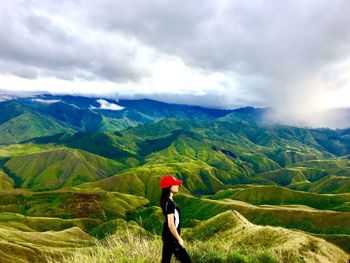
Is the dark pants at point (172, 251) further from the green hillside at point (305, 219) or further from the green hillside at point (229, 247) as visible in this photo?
the green hillside at point (305, 219)

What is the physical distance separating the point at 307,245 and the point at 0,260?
71211mm

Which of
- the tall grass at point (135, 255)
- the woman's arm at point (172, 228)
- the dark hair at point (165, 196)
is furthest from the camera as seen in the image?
the dark hair at point (165, 196)

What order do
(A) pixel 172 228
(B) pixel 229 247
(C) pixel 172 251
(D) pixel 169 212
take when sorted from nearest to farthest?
(A) pixel 172 228
(D) pixel 169 212
(C) pixel 172 251
(B) pixel 229 247

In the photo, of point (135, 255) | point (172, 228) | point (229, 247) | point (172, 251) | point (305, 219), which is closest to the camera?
point (172, 228)

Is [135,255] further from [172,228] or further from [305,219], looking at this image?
[305,219]

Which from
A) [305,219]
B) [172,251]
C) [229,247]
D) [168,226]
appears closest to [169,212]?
[168,226]

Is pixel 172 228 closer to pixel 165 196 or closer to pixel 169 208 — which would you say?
pixel 169 208

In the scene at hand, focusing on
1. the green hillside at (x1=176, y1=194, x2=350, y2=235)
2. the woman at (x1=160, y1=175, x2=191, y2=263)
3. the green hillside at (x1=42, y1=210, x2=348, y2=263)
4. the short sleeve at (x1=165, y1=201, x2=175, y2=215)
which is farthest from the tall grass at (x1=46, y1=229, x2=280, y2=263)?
the green hillside at (x1=176, y1=194, x2=350, y2=235)

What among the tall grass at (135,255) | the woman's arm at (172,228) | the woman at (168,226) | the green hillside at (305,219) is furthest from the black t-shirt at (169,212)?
the green hillside at (305,219)

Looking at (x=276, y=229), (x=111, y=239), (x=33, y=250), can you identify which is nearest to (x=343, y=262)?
(x=276, y=229)

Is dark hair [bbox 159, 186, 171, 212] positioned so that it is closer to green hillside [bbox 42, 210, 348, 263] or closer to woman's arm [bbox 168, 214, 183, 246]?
woman's arm [bbox 168, 214, 183, 246]

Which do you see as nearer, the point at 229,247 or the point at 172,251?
the point at 172,251

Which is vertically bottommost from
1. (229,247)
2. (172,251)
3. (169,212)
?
(229,247)

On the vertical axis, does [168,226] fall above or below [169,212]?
below
